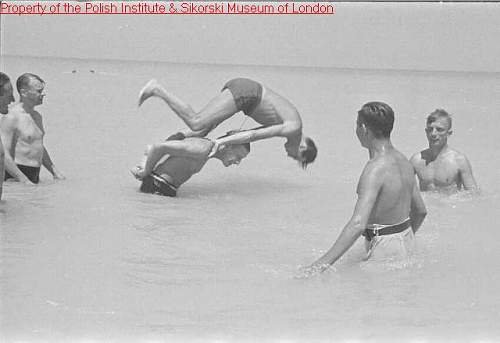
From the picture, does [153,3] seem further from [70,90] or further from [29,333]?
[29,333]

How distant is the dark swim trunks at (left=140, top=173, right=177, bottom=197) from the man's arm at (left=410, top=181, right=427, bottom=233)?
93.9 inches

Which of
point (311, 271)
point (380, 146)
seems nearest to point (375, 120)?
point (380, 146)

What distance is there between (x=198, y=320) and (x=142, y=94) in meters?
3.18

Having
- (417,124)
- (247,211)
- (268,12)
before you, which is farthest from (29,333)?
(268,12)

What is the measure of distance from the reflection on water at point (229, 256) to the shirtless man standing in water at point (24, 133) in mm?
157

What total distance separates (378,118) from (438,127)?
2.34 metres

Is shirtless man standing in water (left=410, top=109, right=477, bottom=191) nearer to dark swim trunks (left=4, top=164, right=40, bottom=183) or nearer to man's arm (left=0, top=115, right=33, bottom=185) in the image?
dark swim trunks (left=4, top=164, right=40, bottom=183)

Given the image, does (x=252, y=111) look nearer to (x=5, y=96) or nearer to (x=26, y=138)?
(x=26, y=138)

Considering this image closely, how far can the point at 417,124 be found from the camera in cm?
1152

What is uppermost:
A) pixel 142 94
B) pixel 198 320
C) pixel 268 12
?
pixel 268 12

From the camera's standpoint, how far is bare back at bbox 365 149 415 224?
443 cm

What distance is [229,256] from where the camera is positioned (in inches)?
202

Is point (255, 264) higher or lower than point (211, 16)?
lower

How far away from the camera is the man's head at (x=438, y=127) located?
6578 mm
